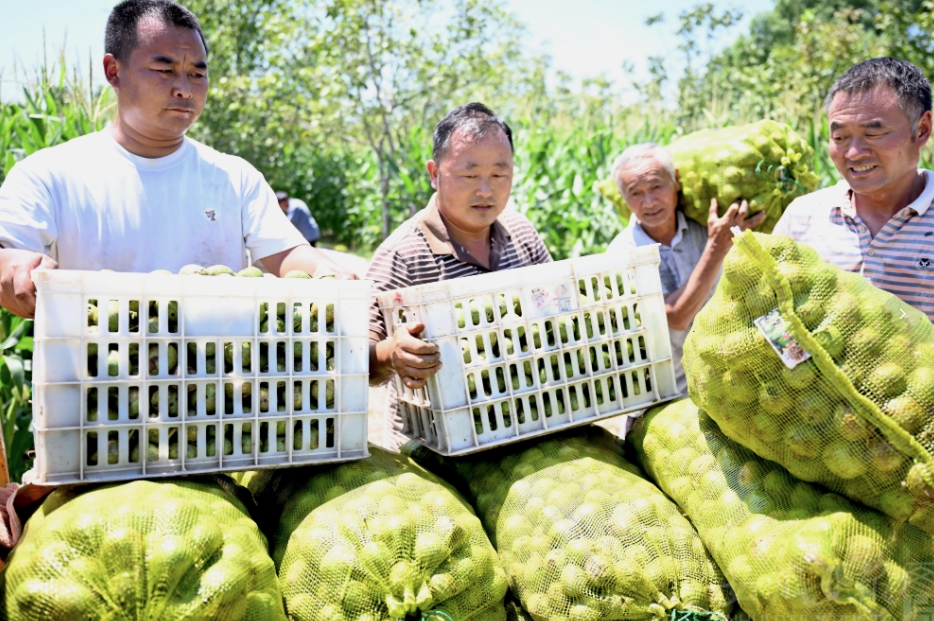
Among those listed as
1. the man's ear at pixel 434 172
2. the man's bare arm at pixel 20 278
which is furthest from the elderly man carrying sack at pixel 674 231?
the man's bare arm at pixel 20 278

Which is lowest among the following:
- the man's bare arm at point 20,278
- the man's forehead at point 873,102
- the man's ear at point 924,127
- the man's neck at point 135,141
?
the man's bare arm at point 20,278

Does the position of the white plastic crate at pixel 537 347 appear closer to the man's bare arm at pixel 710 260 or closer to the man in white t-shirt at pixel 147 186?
the man in white t-shirt at pixel 147 186

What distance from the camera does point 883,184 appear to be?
257 centimetres

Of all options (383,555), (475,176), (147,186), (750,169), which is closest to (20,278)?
(147,186)

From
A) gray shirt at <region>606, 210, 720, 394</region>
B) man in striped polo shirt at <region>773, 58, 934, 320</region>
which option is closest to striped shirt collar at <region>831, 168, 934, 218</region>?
man in striped polo shirt at <region>773, 58, 934, 320</region>

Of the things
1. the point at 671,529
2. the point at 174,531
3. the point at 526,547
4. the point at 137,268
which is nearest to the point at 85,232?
the point at 137,268

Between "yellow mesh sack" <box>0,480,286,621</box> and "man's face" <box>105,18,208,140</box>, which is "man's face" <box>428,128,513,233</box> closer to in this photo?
"man's face" <box>105,18,208,140</box>

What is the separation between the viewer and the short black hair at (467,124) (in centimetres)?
278

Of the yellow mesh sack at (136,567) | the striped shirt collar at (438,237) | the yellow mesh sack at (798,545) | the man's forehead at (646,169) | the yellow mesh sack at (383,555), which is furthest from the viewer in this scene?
the man's forehead at (646,169)

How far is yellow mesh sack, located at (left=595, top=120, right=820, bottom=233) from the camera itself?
3121mm

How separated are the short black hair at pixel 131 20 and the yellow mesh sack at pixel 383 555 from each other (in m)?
1.61

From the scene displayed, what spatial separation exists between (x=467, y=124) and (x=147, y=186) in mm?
1150

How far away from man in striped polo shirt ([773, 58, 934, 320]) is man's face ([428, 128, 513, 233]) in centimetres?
117

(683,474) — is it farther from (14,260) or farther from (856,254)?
(14,260)
